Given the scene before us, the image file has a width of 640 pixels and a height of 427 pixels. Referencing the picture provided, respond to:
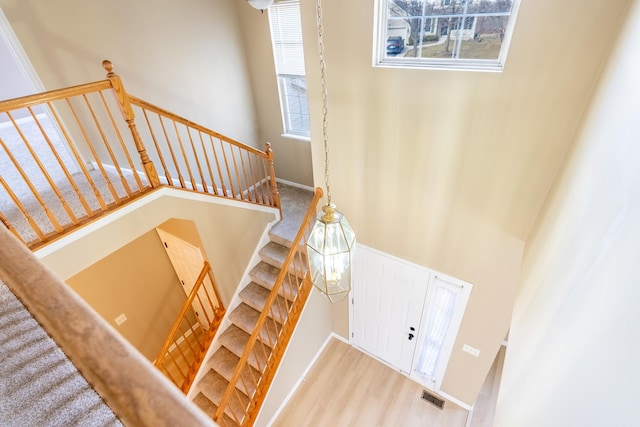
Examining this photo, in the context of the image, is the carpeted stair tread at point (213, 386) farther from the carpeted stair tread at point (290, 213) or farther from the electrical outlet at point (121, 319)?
the carpeted stair tread at point (290, 213)

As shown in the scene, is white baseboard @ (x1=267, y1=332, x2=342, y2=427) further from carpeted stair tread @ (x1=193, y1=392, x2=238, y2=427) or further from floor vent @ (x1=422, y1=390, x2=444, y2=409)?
floor vent @ (x1=422, y1=390, x2=444, y2=409)

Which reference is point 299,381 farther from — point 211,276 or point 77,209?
point 77,209

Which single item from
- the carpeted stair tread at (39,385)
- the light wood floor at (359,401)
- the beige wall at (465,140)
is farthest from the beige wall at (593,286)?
the light wood floor at (359,401)

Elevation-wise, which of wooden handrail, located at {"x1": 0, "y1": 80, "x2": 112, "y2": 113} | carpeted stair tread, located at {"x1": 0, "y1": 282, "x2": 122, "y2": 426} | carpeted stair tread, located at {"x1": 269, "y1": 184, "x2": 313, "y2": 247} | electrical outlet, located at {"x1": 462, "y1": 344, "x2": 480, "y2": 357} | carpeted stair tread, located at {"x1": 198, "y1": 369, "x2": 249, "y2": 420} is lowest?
carpeted stair tread, located at {"x1": 198, "y1": 369, "x2": 249, "y2": 420}

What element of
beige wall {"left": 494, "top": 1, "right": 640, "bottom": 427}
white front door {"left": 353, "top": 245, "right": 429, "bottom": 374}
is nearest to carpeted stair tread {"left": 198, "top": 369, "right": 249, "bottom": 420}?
white front door {"left": 353, "top": 245, "right": 429, "bottom": 374}

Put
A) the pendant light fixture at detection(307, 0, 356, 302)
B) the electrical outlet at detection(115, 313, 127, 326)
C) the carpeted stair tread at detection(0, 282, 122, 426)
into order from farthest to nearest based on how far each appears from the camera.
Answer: the electrical outlet at detection(115, 313, 127, 326) → the pendant light fixture at detection(307, 0, 356, 302) → the carpeted stair tread at detection(0, 282, 122, 426)

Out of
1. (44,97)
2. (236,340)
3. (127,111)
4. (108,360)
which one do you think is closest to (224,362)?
(236,340)

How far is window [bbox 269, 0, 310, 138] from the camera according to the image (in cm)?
421

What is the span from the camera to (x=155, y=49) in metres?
3.69

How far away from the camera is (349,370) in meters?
4.38

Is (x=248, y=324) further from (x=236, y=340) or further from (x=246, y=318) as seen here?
(x=236, y=340)

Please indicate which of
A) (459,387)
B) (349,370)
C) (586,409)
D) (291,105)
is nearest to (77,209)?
(291,105)

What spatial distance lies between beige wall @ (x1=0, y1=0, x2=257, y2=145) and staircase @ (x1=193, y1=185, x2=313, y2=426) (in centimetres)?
188

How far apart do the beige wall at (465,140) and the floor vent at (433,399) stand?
700 millimetres
